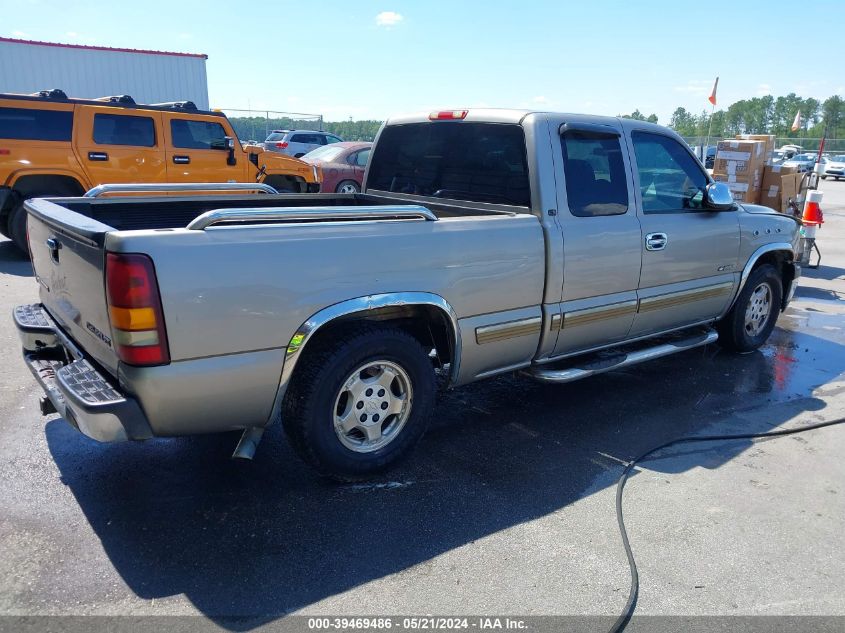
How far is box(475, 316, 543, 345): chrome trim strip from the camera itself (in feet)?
12.4

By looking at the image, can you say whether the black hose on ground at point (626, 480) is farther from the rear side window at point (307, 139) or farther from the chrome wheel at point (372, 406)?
the rear side window at point (307, 139)

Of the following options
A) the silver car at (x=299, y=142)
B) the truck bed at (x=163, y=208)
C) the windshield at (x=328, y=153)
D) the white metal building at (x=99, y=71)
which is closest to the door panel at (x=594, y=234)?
the truck bed at (x=163, y=208)

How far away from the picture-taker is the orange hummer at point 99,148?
9.07 m

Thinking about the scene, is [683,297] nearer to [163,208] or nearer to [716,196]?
[716,196]

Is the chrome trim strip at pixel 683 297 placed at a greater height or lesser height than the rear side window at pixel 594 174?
lesser

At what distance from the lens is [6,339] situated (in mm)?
5703

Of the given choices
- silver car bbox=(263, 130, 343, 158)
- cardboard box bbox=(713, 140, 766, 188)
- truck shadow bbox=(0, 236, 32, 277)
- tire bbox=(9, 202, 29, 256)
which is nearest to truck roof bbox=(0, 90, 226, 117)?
tire bbox=(9, 202, 29, 256)

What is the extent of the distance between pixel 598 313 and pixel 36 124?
27.7ft

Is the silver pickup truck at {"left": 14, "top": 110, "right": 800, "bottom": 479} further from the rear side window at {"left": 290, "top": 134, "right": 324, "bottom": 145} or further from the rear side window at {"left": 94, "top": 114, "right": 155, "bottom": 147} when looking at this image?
the rear side window at {"left": 290, "top": 134, "right": 324, "bottom": 145}

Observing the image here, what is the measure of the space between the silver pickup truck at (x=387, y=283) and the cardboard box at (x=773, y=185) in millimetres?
4911

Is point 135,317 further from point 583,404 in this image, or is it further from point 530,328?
point 583,404

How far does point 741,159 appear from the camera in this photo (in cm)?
948

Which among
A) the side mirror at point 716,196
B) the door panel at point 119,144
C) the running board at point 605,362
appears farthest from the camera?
the door panel at point 119,144

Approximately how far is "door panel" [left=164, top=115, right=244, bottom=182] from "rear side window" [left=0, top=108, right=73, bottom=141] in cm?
142
